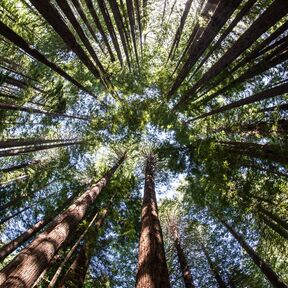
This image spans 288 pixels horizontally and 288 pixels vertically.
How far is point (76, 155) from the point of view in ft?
46.0

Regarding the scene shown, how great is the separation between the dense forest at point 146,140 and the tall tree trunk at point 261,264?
0.24 ft

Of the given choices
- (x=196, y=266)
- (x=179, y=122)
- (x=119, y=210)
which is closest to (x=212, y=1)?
(x=179, y=122)

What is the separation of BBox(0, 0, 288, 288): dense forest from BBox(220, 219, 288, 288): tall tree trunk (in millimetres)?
73

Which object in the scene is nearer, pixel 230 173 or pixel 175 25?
pixel 230 173

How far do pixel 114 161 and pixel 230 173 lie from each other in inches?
321

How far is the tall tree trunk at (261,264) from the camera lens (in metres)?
8.50

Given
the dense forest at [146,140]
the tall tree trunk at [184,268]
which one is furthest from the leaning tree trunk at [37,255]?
the tall tree trunk at [184,268]

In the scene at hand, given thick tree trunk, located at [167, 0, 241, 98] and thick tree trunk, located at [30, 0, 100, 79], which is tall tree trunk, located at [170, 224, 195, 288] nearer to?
thick tree trunk, located at [167, 0, 241, 98]

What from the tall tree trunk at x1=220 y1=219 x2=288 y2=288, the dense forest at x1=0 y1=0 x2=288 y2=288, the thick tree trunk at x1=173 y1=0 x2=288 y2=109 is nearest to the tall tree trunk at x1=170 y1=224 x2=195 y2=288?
the dense forest at x1=0 y1=0 x2=288 y2=288

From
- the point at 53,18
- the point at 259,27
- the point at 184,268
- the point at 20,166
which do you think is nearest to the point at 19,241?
the point at 20,166

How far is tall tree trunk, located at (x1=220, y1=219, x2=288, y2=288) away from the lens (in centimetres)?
850

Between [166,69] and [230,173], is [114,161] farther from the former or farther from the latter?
[230,173]

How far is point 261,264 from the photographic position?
31.6 ft

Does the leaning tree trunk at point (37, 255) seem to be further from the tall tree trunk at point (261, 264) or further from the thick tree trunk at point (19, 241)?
the tall tree trunk at point (261, 264)
